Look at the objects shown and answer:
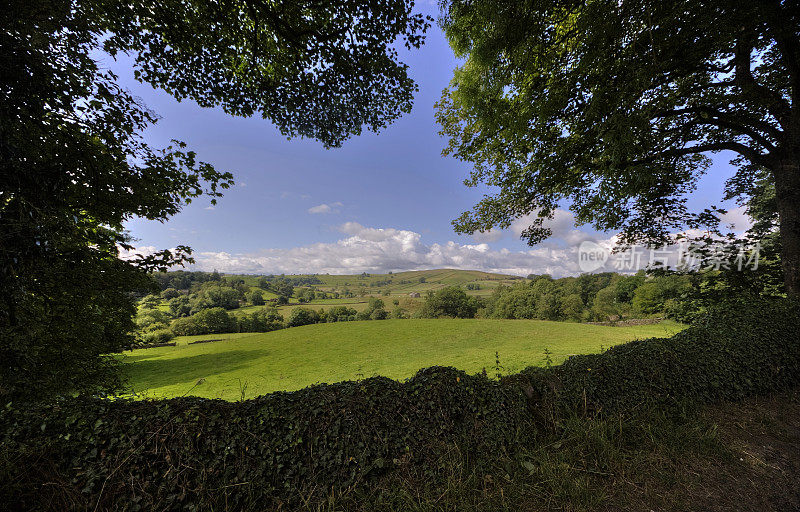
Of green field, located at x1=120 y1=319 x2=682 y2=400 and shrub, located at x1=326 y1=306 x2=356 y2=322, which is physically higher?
green field, located at x1=120 y1=319 x2=682 y2=400

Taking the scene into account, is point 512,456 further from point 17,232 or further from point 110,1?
point 110,1

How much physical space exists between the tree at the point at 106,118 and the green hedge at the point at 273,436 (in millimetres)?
1771

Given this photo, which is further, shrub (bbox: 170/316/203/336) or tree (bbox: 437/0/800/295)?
shrub (bbox: 170/316/203/336)

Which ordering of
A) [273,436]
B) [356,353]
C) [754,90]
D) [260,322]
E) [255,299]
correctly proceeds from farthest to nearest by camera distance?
[255,299] < [260,322] < [356,353] < [754,90] < [273,436]

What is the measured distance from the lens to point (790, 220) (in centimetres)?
584

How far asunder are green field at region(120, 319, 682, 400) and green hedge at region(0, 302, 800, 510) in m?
16.2

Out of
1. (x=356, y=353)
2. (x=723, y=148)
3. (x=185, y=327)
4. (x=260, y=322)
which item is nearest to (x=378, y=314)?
(x=260, y=322)

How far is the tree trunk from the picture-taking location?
579 cm

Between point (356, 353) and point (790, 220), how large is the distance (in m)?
32.4

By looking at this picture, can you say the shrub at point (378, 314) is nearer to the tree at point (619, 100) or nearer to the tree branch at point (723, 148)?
the tree at point (619, 100)

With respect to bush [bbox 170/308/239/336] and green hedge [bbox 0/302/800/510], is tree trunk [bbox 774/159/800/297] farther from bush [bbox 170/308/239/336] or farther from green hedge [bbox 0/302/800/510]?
bush [bbox 170/308/239/336]

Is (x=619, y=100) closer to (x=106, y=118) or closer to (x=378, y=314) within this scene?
(x=106, y=118)

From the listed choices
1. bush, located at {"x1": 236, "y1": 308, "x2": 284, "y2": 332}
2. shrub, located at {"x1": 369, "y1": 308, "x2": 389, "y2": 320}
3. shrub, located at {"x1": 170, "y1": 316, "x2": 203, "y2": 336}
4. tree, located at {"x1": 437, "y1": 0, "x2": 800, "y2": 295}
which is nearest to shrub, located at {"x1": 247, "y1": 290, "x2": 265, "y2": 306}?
bush, located at {"x1": 236, "y1": 308, "x2": 284, "y2": 332}

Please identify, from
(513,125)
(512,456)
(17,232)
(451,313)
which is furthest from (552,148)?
(451,313)
